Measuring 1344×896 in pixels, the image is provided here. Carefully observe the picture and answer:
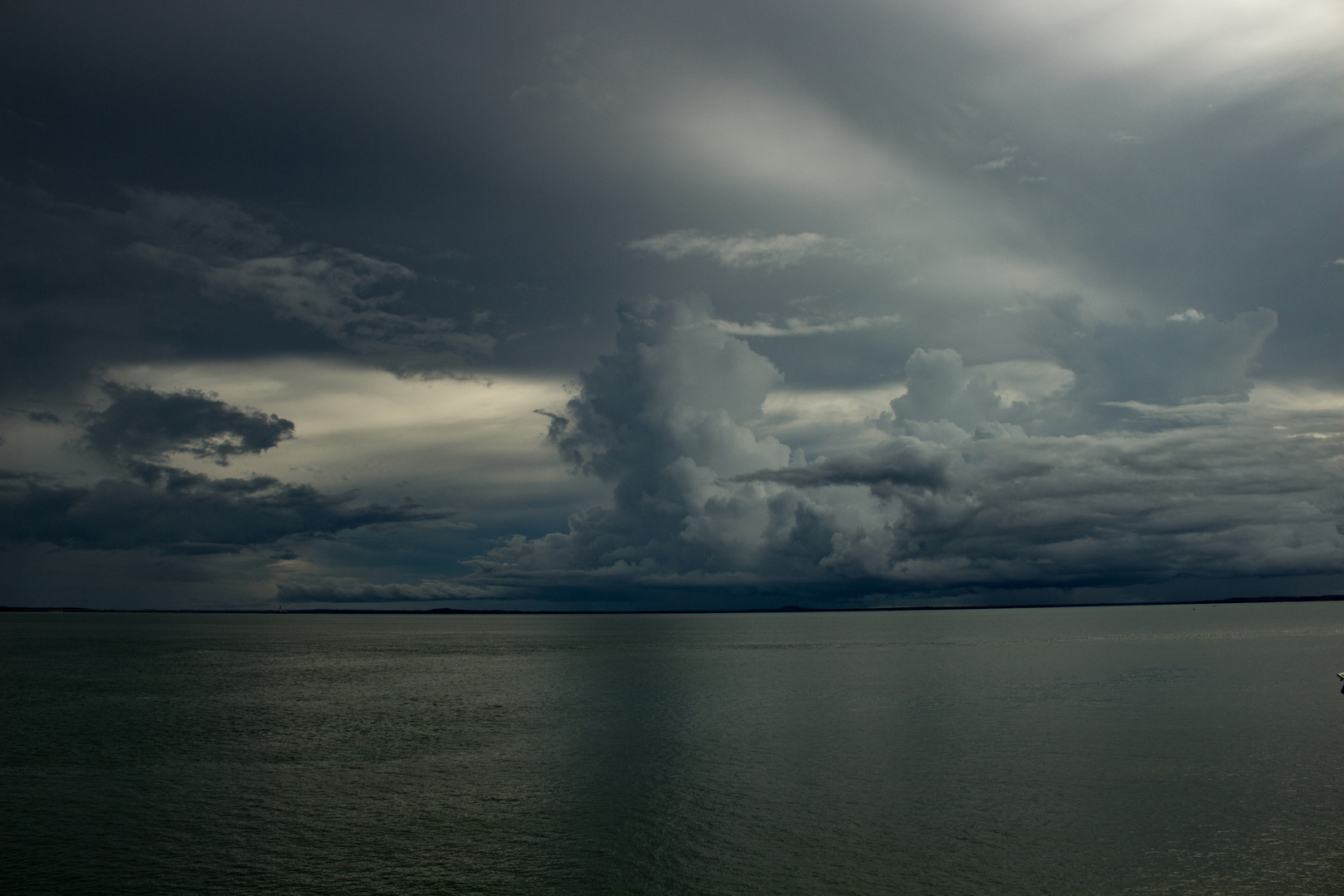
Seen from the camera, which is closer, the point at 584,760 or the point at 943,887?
the point at 943,887

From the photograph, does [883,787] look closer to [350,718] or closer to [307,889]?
[307,889]

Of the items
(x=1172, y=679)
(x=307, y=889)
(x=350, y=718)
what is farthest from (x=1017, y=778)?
(x=1172, y=679)

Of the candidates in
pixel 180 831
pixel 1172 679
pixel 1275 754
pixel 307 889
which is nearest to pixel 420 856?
pixel 307 889

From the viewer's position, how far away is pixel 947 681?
9156 centimetres

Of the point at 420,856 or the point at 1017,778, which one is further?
the point at 1017,778

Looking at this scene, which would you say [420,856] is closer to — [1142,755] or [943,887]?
[943,887]

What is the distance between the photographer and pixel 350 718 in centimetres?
6575

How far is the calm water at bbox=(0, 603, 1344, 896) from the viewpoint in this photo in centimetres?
2992

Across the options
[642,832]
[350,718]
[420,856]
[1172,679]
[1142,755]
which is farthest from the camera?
[1172,679]

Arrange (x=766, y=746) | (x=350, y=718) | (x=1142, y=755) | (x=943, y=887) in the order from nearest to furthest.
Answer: (x=943, y=887) → (x=1142, y=755) → (x=766, y=746) → (x=350, y=718)

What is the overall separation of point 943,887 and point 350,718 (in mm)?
51068

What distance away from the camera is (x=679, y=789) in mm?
41906

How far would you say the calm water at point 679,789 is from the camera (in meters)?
29.9

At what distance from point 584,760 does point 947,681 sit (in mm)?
55487
